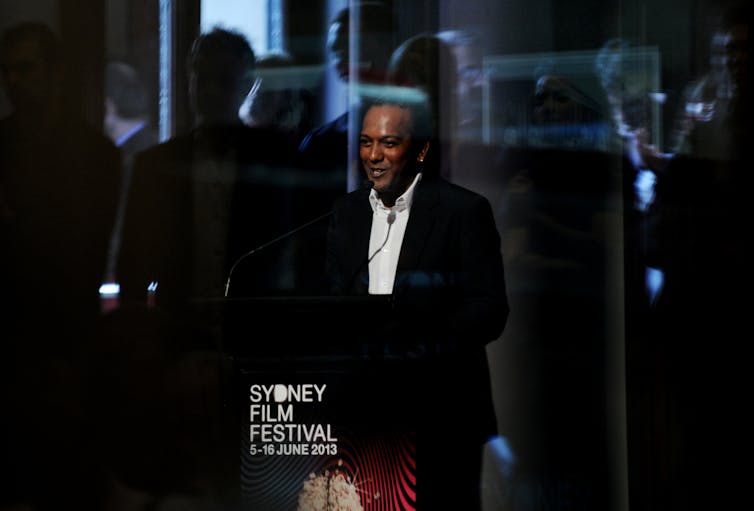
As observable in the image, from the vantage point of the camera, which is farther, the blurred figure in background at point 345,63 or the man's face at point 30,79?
the man's face at point 30,79

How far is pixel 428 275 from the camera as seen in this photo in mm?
2623

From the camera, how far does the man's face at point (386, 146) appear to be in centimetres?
259

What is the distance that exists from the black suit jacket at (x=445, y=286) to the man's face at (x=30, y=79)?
936 mm

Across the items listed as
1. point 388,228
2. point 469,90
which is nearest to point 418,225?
point 388,228

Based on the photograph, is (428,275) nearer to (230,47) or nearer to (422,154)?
(422,154)

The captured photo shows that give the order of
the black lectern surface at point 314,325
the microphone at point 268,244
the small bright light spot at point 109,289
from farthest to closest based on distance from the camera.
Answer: the small bright light spot at point 109,289 < the microphone at point 268,244 < the black lectern surface at point 314,325

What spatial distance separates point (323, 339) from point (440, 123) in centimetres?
65

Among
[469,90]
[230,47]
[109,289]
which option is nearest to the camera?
[469,90]

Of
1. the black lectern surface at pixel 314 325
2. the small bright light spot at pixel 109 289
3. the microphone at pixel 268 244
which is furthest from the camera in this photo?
the small bright light spot at pixel 109 289

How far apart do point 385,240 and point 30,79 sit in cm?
113

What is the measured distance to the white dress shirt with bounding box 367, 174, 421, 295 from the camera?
8.64 feet

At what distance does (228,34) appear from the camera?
267 cm

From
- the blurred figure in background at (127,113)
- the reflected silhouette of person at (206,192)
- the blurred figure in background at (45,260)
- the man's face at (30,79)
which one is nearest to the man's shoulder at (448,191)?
the reflected silhouette of person at (206,192)

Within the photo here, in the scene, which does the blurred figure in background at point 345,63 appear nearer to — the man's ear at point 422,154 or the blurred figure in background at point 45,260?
the man's ear at point 422,154
